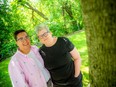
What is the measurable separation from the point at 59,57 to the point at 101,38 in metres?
1.23

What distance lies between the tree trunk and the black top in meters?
0.79

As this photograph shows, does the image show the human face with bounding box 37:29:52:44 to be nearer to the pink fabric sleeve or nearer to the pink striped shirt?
the pink striped shirt

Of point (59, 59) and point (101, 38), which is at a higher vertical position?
point (101, 38)

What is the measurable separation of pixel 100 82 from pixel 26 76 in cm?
138

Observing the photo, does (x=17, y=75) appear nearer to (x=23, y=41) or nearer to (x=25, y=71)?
(x=25, y=71)

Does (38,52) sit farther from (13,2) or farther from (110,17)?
(13,2)

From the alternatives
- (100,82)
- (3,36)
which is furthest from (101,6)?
(3,36)

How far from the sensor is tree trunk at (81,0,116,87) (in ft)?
7.82

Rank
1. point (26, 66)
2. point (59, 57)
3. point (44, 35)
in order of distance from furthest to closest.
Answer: point (26, 66) → point (59, 57) → point (44, 35)

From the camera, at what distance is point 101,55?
2689 mm

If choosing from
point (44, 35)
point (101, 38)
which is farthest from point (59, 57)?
point (101, 38)

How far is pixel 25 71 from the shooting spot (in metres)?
3.77

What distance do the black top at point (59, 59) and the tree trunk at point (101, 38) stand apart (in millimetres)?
794

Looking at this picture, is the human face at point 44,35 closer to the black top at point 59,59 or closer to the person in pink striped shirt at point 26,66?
the black top at point 59,59
